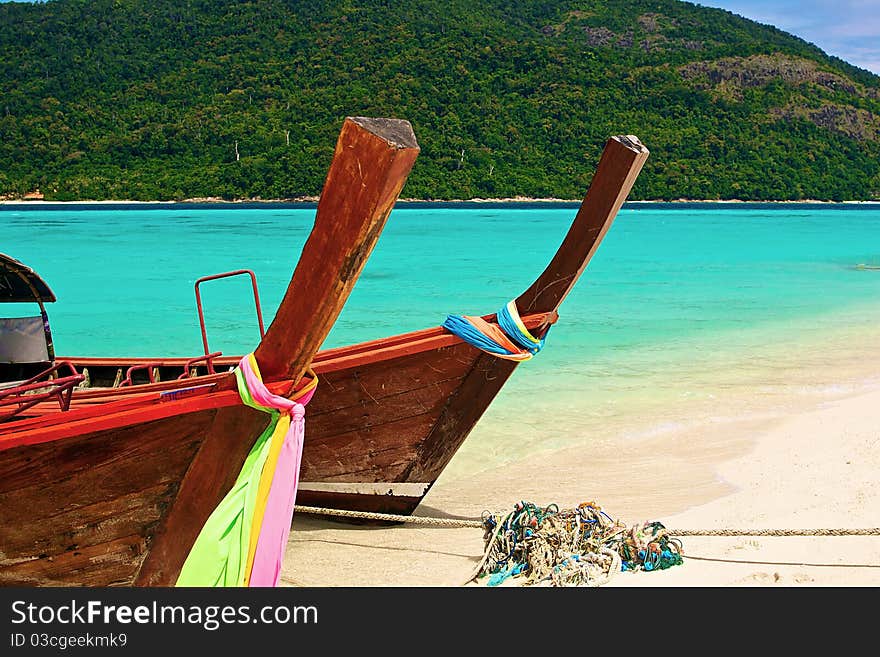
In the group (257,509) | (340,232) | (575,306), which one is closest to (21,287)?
(257,509)

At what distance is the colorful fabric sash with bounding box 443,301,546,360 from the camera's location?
12.9 feet

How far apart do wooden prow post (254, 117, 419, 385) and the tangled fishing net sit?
1589 mm

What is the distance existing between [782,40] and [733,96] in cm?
2515

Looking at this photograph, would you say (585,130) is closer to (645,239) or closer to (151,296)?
(645,239)

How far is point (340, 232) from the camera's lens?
229 cm

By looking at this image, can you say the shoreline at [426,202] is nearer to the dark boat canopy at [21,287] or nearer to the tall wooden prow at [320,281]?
the dark boat canopy at [21,287]

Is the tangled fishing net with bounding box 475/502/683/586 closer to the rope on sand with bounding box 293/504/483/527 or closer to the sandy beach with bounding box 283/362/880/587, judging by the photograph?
the sandy beach with bounding box 283/362/880/587

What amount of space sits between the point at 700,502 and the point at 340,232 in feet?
11.2

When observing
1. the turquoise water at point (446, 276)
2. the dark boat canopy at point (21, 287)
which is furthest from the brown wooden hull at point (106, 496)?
the turquoise water at point (446, 276)

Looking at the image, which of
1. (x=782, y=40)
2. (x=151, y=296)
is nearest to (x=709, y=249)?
(x=151, y=296)

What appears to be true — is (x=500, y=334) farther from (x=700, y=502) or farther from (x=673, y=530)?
(x=700, y=502)

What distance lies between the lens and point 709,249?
3347 centimetres

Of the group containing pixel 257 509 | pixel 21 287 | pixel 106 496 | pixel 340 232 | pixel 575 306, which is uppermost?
pixel 340 232

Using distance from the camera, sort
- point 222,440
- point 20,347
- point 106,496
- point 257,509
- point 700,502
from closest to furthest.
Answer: point 257,509, point 222,440, point 106,496, point 20,347, point 700,502
